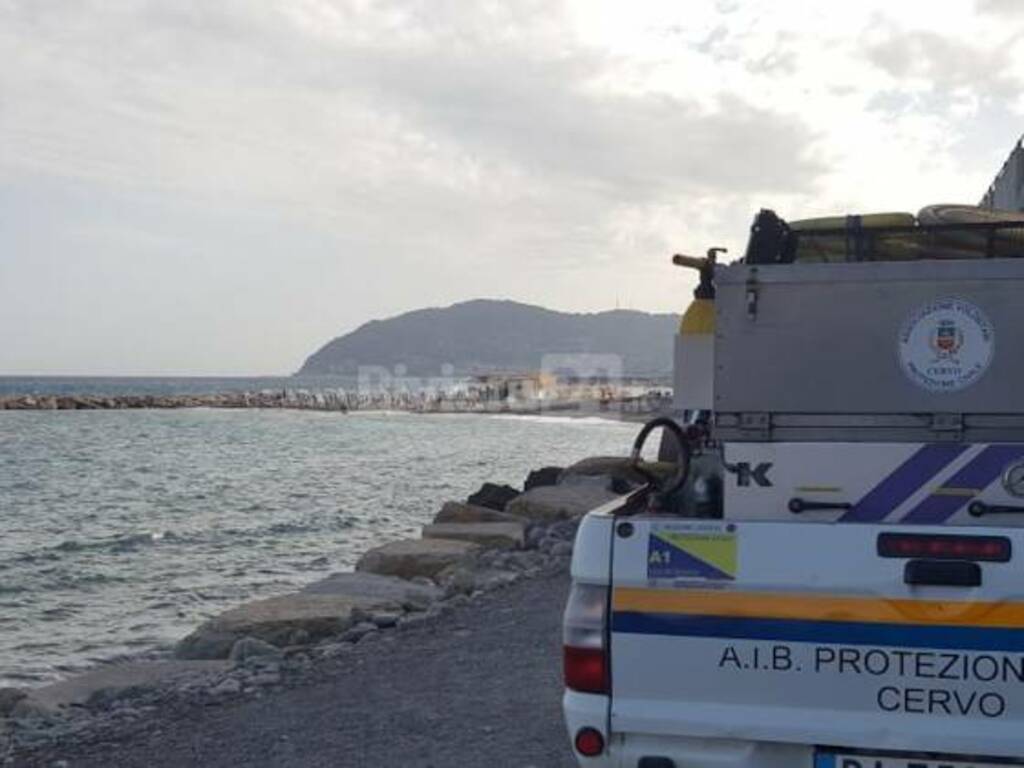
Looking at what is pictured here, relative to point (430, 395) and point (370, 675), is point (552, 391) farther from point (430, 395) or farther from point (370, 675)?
point (370, 675)

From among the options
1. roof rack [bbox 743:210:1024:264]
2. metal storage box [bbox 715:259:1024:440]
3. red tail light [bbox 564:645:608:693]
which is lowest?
red tail light [bbox 564:645:608:693]

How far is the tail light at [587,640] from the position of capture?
12.9ft

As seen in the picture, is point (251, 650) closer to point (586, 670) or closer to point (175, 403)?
point (586, 670)

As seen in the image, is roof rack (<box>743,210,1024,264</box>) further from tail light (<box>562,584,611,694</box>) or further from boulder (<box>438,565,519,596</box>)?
boulder (<box>438,565,519,596</box>)

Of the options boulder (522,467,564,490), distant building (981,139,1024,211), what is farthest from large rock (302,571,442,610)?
boulder (522,467,564,490)

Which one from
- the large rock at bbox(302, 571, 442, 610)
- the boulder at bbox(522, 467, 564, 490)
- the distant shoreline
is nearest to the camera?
the large rock at bbox(302, 571, 442, 610)

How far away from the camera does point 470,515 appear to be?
2094cm

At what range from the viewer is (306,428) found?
266 feet

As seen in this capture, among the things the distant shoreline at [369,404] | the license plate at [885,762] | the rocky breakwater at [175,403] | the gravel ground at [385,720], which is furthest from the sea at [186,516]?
the rocky breakwater at [175,403]

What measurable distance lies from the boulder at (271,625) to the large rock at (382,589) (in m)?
0.55

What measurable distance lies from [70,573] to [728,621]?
58.4ft

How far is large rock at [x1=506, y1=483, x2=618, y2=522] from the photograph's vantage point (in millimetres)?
20141

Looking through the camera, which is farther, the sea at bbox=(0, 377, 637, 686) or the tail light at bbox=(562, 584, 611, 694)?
the sea at bbox=(0, 377, 637, 686)

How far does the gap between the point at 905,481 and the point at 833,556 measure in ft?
1.62
